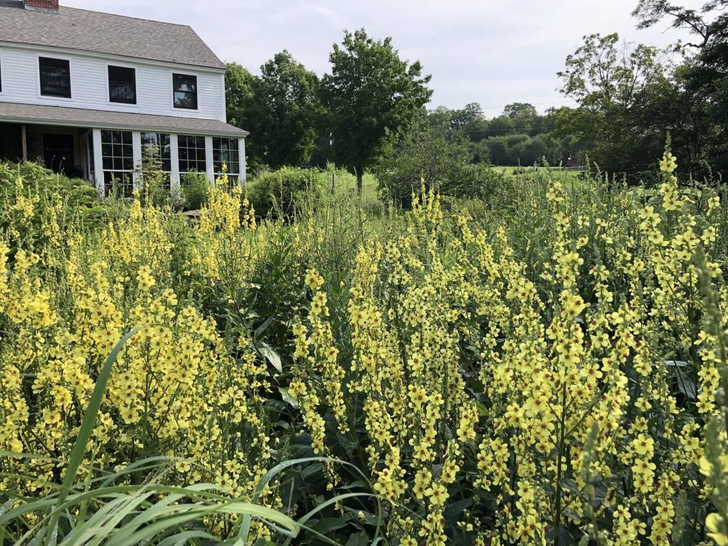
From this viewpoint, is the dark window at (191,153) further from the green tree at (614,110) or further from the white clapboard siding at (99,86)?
the green tree at (614,110)

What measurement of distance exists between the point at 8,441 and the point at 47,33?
23.4 meters

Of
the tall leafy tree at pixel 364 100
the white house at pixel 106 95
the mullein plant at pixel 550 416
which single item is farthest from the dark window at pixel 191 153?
the mullein plant at pixel 550 416

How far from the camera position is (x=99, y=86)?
71.0 ft

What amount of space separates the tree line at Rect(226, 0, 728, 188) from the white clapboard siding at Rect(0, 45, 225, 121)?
788cm

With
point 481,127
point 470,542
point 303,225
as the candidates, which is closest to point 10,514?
point 470,542

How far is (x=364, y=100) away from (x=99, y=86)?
14.8m

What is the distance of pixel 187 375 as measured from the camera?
6.75 feet

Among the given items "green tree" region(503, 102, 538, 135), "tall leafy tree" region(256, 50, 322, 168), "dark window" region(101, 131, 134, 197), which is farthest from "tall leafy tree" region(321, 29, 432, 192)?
"green tree" region(503, 102, 538, 135)

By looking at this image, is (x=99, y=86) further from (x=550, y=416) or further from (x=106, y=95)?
(x=550, y=416)

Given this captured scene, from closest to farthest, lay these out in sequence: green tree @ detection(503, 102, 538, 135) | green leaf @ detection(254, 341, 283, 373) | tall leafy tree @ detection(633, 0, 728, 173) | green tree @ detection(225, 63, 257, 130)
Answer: green leaf @ detection(254, 341, 283, 373), tall leafy tree @ detection(633, 0, 728, 173), green tree @ detection(225, 63, 257, 130), green tree @ detection(503, 102, 538, 135)

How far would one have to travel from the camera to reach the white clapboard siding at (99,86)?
1998 cm

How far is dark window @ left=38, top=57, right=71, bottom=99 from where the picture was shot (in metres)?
20.6

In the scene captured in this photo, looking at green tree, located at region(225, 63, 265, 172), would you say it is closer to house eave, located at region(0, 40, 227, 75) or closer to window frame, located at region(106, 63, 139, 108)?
house eave, located at region(0, 40, 227, 75)

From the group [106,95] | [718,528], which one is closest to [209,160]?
[106,95]
